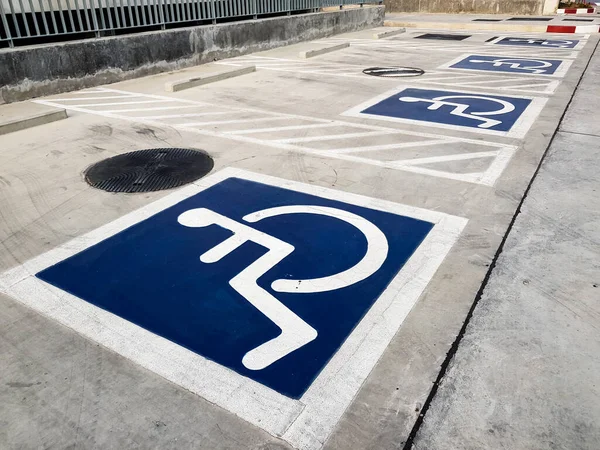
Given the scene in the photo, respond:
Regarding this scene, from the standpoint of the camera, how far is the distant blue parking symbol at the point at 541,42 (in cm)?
1381

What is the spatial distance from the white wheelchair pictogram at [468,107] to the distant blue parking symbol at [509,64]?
2.99 meters

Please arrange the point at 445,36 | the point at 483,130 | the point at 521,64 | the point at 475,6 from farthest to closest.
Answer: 1. the point at 475,6
2. the point at 445,36
3. the point at 521,64
4. the point at 483,130

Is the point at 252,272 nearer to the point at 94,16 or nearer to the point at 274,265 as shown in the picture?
the point at 274,265

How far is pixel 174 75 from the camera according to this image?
31.6 ft

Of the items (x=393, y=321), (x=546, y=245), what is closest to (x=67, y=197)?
(x=393, y=321)

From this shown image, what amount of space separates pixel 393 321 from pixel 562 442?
3.25 feet

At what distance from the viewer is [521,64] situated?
10812mm

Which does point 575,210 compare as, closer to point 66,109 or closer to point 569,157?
point 569,157

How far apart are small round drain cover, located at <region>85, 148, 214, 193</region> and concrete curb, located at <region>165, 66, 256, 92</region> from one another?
3.39 meters

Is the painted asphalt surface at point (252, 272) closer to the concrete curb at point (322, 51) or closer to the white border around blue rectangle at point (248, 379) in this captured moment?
the white border around blue rectangle at point (248, 379)

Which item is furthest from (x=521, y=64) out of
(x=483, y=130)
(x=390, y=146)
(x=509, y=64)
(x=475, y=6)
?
(x=475, y=6)

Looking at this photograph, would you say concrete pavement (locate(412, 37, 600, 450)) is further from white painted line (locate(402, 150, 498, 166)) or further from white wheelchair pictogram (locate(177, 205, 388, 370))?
white painted line (locate(402, 150, 498, 166))

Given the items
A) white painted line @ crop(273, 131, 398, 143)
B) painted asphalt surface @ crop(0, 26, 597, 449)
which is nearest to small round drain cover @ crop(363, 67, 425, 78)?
painted asphalt surface @ crop(0, 26, 597, 449)

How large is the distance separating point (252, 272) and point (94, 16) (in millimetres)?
7413
